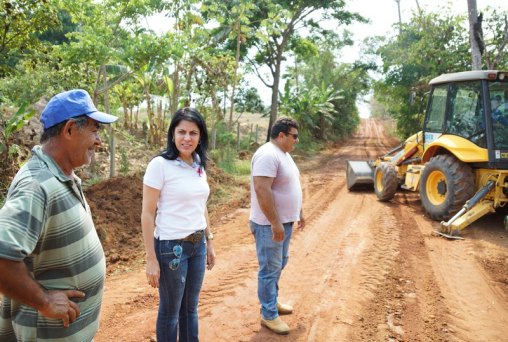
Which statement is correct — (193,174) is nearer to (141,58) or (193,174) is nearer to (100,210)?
(100,210)

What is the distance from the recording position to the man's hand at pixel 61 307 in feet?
4.86

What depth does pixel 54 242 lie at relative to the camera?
1546 millimetres

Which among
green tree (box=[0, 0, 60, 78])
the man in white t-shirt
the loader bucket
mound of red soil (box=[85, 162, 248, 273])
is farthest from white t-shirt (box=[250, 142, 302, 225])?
the loader bucket

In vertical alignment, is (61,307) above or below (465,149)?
below

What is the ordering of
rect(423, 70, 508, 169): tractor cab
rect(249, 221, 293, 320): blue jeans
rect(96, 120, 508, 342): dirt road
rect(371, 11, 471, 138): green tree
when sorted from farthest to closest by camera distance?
1. rect(371, 11, 471, 138): green tree
2. rect(423, 70, 508, 169): tractor cab
3. rect(96, 120, 508, 342): dirt road
4. rect(249, 221, 293, 320): blue jeans

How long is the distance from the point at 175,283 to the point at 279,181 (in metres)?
1.19

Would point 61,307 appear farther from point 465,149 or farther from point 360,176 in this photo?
point 360,176

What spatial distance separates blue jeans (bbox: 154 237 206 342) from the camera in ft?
7.99

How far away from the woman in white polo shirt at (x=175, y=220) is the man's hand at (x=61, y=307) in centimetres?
78

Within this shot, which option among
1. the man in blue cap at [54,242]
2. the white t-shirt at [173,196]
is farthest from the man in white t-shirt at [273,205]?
the man in blue cap at [54,242]

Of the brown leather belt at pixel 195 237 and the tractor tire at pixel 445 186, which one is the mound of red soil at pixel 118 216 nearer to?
the brown leather belt at pixel 195 237

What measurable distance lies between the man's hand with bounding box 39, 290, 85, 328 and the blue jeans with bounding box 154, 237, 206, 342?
0.86m

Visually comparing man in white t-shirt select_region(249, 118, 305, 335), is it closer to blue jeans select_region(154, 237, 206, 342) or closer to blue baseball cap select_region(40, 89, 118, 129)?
blue jeans select_region(154, 237, 206, 342)

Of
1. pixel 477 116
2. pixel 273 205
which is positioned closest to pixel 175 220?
pixel 273 205
